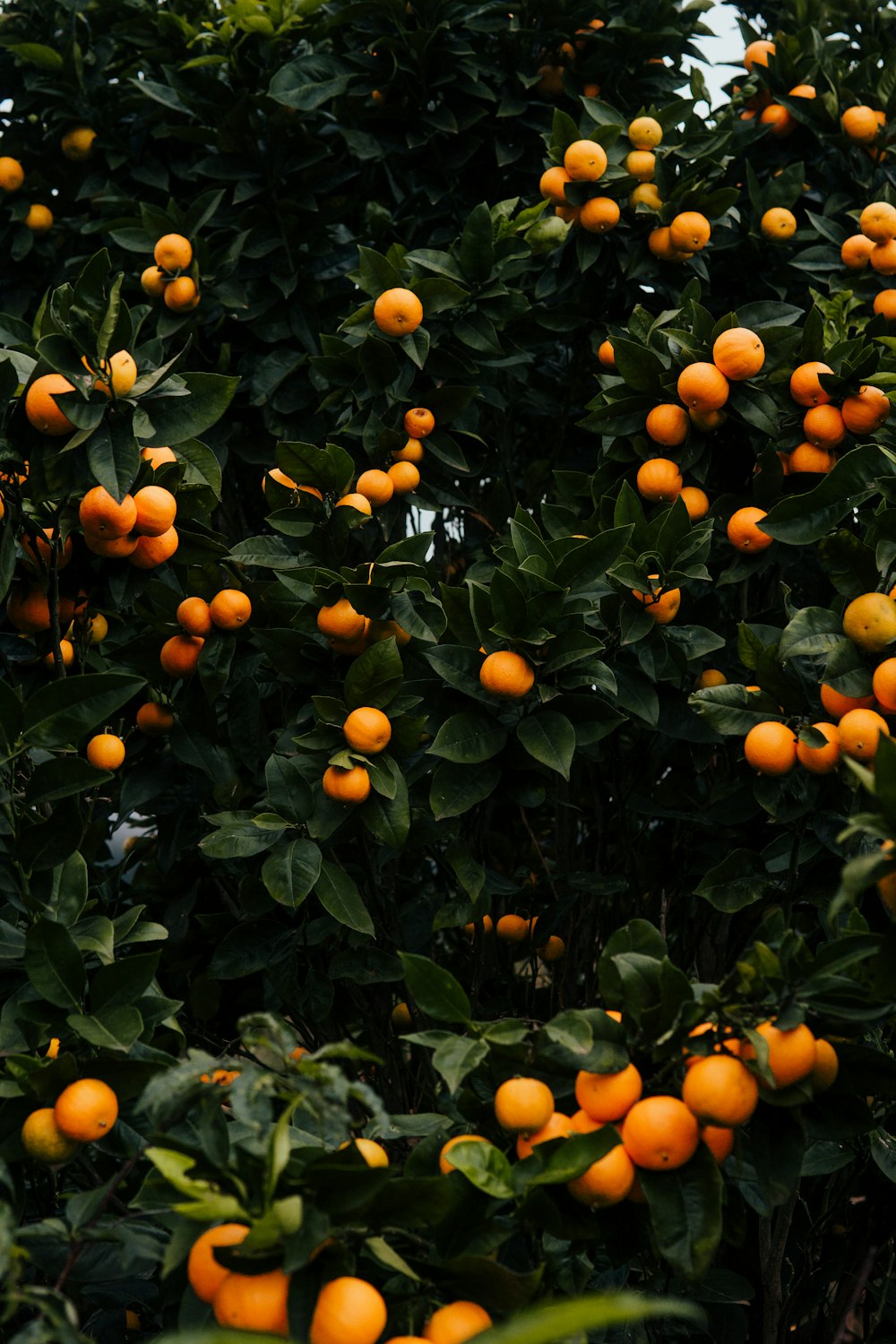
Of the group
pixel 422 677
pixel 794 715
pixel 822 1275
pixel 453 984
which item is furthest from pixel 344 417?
pixel 822 1275

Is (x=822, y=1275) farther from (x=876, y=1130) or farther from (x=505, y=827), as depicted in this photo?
(x=505, y=827)

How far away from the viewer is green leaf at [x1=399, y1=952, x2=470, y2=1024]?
1.41 m

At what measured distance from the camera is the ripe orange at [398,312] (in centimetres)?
216

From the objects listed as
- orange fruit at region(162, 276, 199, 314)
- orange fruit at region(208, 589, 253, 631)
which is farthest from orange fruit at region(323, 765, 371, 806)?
orange fruit at region(162, 276, 199, 314)

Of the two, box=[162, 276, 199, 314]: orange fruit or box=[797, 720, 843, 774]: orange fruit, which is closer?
box=[797, 720, 843, 774]: orange fruit

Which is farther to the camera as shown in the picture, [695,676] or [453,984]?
[695,676]

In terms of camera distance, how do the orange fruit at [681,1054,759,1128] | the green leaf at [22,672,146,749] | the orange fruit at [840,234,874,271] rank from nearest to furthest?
1. the orange fruit at [681,1054,759,1128]
2. the green leaf at [22,672,146,749]
3. the orange fruit at [840,234,874,271]

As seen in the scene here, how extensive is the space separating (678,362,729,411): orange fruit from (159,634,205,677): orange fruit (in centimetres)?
91

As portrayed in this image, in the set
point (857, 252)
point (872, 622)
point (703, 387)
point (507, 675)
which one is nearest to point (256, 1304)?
point (507, 675)

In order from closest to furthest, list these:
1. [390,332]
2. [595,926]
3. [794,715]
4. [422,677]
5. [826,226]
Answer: [794,715]
[422,677]
[390,332]
[595,926]
[826,226]

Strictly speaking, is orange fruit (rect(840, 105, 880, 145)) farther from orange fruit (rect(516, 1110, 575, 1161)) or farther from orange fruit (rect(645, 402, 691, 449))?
orange fruit (rect(516, 1110, 575, 1161))

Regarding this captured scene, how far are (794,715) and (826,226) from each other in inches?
60.3

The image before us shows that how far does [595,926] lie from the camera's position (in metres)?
2.61

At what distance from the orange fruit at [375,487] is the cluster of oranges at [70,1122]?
1.08 meters
